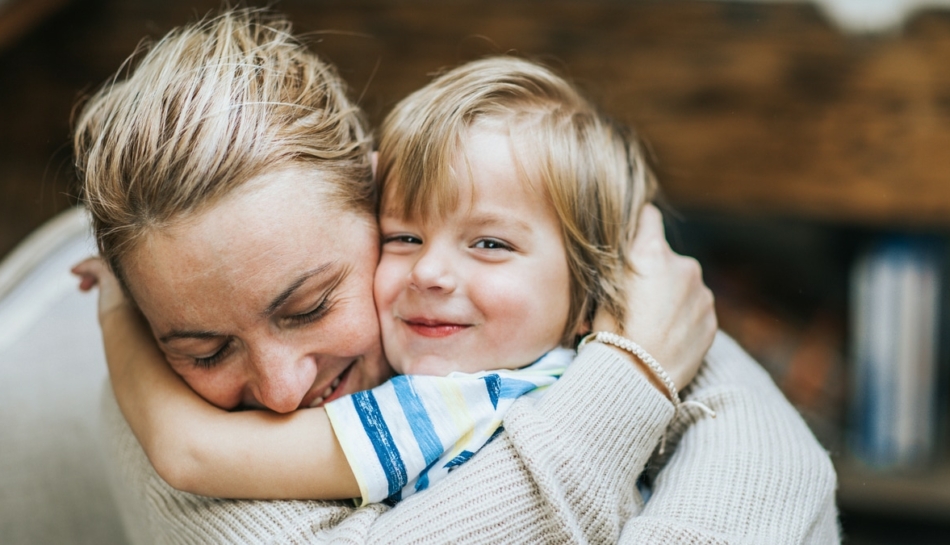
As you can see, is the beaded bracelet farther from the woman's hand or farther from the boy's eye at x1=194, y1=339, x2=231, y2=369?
the boy's eye at x1=194, y1=339, x2=231, y2=369

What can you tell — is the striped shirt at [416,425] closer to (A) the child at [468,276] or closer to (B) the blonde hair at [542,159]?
(A) the child at [468,276]

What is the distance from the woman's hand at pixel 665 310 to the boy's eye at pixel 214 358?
0.41 metres

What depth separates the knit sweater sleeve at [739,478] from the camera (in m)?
0.79

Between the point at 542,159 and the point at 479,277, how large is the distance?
0.50ft

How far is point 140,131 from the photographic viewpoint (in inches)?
31.1

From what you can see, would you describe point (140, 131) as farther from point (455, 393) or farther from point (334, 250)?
point (455, 393)

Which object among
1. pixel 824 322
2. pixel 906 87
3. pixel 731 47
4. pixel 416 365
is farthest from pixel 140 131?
pixel 824 322

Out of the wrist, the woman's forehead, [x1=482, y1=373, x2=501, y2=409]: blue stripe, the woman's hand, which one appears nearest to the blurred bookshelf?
the woman's hand

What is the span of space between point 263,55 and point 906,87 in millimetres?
1298

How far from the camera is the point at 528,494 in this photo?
0.77m

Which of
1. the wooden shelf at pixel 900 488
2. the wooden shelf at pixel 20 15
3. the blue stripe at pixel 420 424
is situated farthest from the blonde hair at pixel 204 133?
the wooden shelf at pixel 900 488

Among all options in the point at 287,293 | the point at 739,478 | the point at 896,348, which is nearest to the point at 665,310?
the point at 739,478

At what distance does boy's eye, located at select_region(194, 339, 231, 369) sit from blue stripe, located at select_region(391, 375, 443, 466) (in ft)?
0.61

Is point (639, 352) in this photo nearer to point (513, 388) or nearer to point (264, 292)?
point (513, 388)
